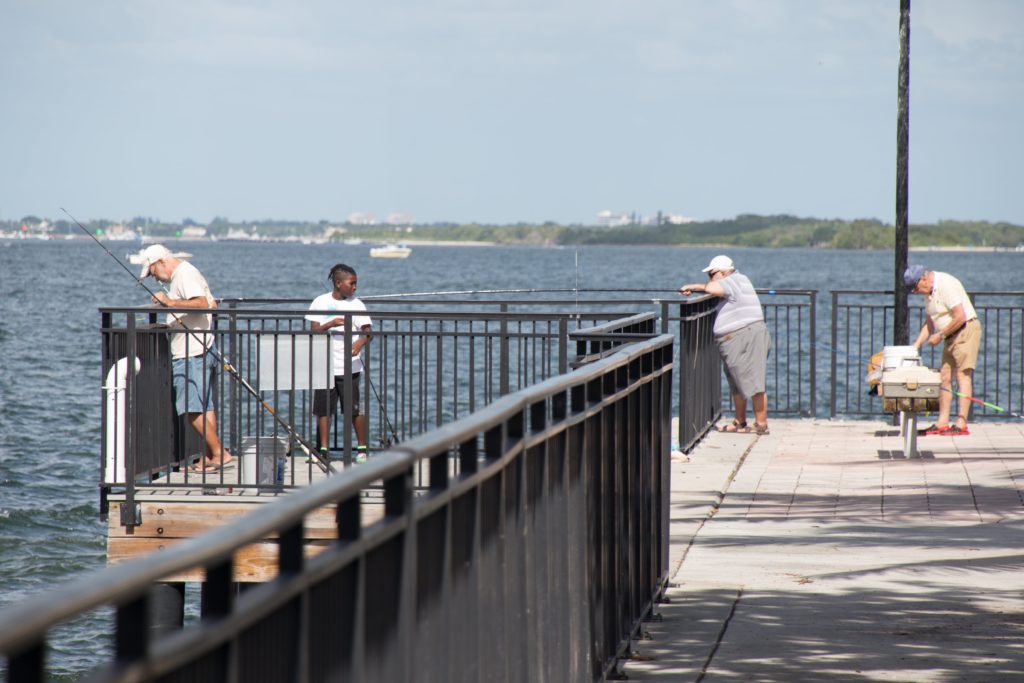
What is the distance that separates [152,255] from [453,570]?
8359 mm

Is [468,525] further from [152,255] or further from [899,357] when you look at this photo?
[899,357]

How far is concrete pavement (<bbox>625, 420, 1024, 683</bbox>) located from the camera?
573cm

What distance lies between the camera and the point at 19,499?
19.4 m

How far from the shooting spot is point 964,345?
13531mm

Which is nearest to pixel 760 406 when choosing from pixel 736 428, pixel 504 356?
pixel 736 428

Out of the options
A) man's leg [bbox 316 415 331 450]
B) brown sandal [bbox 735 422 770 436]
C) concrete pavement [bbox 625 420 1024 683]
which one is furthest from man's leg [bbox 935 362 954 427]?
man's leg [bbox 316 415 331 450]

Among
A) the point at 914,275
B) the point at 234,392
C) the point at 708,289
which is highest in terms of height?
the point at 914,275

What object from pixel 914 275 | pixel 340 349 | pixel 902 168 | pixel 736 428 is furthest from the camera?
pixel 902 168

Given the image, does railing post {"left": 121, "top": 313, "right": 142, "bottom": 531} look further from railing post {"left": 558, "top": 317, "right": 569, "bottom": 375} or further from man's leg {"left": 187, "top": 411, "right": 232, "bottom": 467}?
railing post {"left": 558, "top": 317, "right": 569, "bottom": 375}

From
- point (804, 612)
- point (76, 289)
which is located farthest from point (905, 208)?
point (76, 289)

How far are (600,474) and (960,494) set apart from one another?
576cm

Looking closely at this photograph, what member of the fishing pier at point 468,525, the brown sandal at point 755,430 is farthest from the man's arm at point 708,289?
the brown sandal at point 755,430

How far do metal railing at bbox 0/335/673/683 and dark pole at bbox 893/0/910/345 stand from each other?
8.96 meters

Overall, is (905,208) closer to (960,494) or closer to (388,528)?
(960,494)
